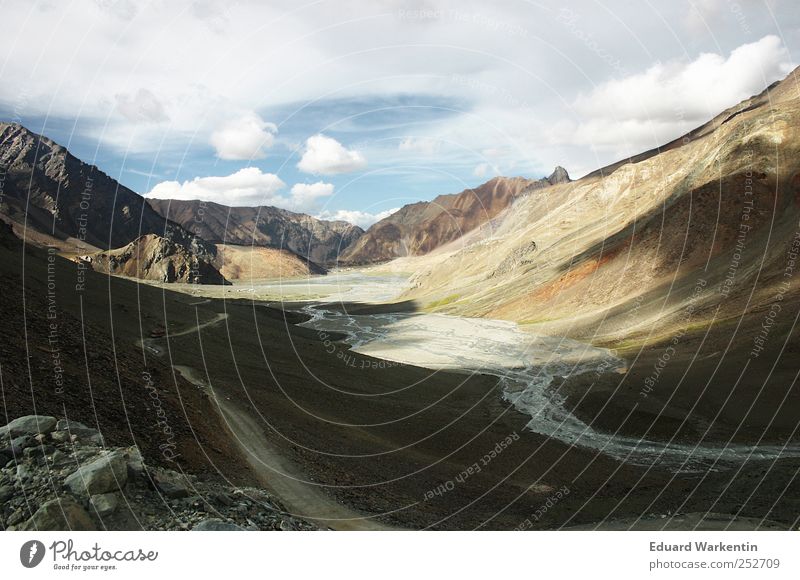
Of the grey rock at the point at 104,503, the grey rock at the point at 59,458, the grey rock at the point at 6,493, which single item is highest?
the grey rock at the point at 59,458

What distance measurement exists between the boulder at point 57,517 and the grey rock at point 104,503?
0.27 meters

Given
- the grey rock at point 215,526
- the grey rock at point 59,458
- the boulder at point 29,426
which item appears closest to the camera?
the grey rock at point 215,526

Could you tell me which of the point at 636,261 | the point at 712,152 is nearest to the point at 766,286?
the point at 636,261

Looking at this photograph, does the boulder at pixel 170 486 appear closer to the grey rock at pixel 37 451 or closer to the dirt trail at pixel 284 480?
the grey rock at pixel 37 451

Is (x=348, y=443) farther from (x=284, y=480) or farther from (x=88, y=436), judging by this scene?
(x=88, y=436)

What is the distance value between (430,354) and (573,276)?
3798 cm

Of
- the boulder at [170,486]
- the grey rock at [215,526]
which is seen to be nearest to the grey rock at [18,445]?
the boulder at [170,486]

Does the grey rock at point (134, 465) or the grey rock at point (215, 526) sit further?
the grey rock at point (134, 465)

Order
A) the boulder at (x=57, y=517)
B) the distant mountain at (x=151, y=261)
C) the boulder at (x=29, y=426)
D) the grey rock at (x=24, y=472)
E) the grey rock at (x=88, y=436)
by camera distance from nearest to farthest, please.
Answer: the boulder at (x=57, y=517) → the grey rock at (x=24, y=472) → the boulder at (x=29, y=426) → the grey rock at (x=88, y=436) → the distant mountain at (x=151, y=261)

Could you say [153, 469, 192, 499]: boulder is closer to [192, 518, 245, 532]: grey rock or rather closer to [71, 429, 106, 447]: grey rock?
[192, 518, 245, 532]: grey rock

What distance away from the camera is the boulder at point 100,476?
32.4 ft

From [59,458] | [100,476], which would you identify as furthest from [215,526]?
[59,458]

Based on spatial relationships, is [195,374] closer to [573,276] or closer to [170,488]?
[170,488]

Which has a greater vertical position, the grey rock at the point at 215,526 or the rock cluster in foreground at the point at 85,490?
the rock cluster in foreground at the point at 85,490
